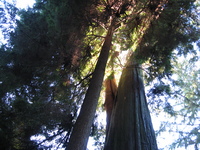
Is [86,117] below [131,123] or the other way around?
below

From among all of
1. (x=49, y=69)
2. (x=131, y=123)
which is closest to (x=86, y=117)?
(x=131, y=123)

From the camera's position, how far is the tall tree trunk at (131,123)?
329 centimetres

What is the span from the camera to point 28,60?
4344mm

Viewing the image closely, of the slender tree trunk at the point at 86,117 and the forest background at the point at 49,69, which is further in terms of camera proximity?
the forest background at the point at 49,69

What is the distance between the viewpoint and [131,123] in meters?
3.65

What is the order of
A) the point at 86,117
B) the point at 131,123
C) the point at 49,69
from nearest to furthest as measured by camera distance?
the point at 86,117 < the point at 131,123 < the point at 49,69

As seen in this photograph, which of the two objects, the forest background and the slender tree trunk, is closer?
the slender tree trunk

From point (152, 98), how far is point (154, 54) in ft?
5.16

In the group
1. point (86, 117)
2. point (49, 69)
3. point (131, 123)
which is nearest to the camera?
point (86, 117)

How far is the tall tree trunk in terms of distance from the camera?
3.29m

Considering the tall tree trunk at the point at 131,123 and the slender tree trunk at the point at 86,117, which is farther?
the tall tree trunk at the point at 131,123

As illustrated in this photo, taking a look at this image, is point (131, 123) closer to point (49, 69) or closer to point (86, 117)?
point (86, 117)

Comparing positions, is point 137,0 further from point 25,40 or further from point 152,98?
point 25,40

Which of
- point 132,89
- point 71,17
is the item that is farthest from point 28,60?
point 132,89
